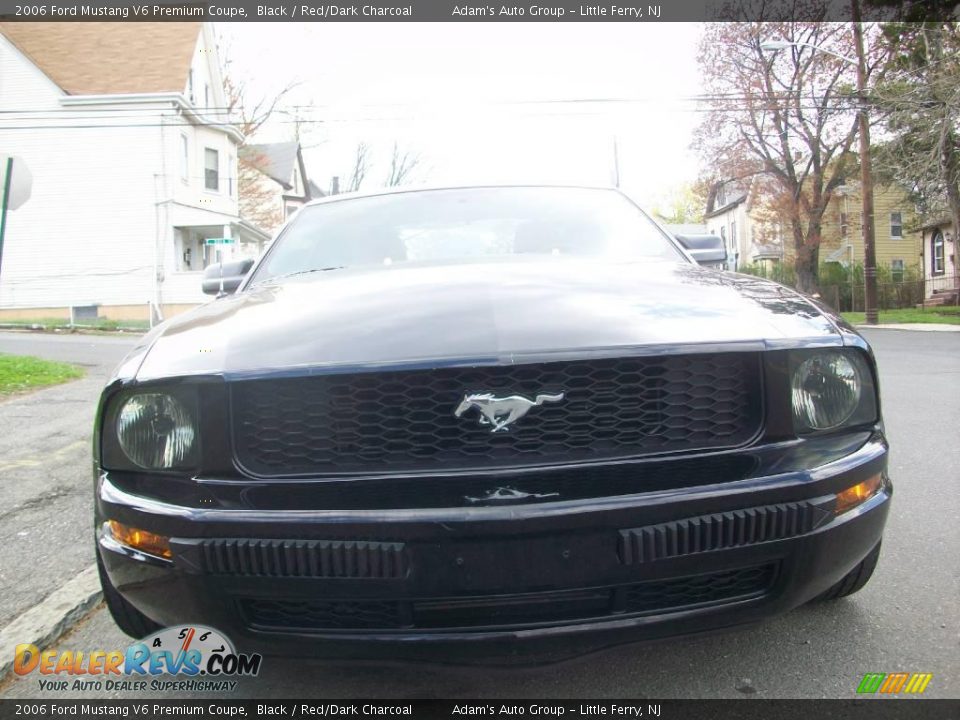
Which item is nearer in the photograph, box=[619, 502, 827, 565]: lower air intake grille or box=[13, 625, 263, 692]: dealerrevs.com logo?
box=[619, 502, 827, 565]: lower air intake grille

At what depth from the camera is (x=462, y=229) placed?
10.6 ft

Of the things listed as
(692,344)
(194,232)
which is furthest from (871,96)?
(194,232)

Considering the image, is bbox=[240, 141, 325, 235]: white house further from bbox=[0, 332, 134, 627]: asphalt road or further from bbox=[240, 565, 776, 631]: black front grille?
bbox=[240, 565, 776, 631]: black front grille

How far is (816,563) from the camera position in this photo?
1.70m

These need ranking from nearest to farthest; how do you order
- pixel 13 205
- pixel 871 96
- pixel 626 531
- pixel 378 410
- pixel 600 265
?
1. pixel 626 531
2. pixel 378 410
3. pixel 600 265
4. pixel 13 205
5. pixel 871 96

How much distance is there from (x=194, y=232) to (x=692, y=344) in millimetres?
28243

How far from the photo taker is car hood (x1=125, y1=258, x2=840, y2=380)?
5.50 ft

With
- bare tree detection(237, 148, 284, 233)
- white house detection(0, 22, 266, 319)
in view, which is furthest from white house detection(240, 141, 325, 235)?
white house detection(0, 22, 266, 319)

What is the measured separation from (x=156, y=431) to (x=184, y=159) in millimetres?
26877

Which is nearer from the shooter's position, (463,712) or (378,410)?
(378,410)

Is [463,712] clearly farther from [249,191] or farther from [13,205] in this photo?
[249,191]

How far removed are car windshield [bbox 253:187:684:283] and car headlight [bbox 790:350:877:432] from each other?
108cm

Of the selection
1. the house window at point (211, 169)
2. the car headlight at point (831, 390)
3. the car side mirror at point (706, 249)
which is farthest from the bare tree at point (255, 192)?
the car headlight at point (831, 390)

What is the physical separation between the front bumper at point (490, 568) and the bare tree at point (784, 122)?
27.2 meters
